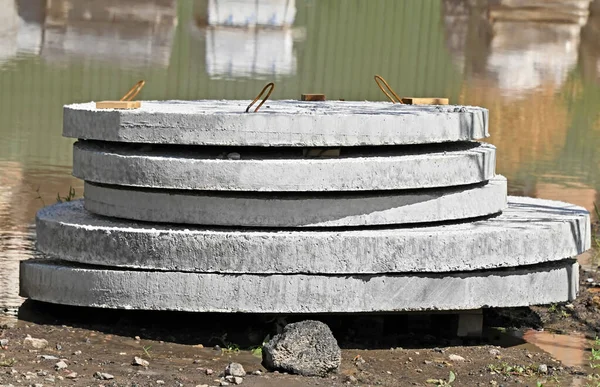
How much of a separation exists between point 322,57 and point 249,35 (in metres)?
1.31

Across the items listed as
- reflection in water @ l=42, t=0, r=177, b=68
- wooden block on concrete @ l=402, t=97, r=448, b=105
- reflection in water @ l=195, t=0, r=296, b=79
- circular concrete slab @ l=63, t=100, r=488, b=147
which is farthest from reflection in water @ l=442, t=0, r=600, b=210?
circular concrete slab @ l=63, t=100, r=488, b=147

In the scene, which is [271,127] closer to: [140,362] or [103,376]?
[140,362]

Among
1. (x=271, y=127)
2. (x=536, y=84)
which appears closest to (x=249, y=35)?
(x=536, y=84)

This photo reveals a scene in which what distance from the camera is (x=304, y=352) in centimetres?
609

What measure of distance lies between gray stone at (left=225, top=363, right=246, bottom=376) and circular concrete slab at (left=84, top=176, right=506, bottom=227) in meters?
0.97

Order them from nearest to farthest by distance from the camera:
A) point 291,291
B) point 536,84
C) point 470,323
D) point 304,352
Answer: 1. point 304,352
2. point 291,291
3. point 470,323
4. point 536,84

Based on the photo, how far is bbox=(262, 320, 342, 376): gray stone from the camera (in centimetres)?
607

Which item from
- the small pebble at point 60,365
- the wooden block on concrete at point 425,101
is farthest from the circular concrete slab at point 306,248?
the wooden block on concrete at point 425,101

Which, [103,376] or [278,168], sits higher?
[278,168]

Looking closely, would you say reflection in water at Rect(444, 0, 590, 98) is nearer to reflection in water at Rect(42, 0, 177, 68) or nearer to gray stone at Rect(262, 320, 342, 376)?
reflection in water at Rect(42, 0, 177, 68)

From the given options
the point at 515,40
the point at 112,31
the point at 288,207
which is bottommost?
the point at 288,207

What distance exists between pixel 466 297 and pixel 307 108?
1.82 metres

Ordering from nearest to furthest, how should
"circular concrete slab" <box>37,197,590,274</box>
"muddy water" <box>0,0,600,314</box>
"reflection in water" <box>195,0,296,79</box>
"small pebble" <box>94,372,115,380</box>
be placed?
1. "small pebble" <box>94,372,115,380</box>
2. "circular concrete slab" <box>37,197,590,274</box>
3. "muddy water" <box>0,0,600,314</box>
4. "reflection in water" <box>195,0,296,79</box>

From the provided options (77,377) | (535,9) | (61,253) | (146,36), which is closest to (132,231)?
(61,253)
